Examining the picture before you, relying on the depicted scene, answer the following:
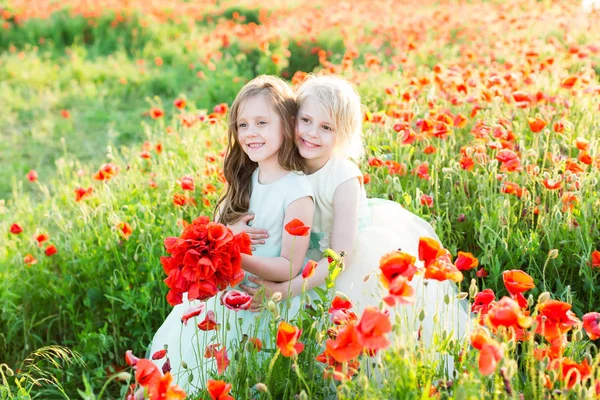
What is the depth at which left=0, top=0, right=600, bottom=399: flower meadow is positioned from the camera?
150 centimetres

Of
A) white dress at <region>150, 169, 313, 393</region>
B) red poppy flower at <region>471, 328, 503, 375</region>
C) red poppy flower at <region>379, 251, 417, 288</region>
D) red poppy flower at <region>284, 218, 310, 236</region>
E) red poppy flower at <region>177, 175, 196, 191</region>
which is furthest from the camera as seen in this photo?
red poppy flower at <region>177, 175, 196, 191</region>

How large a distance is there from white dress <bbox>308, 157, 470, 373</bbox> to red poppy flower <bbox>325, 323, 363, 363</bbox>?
31.3 inches

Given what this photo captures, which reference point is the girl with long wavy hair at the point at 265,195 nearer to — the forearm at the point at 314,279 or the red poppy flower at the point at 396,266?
the forearm at the point at 314,279

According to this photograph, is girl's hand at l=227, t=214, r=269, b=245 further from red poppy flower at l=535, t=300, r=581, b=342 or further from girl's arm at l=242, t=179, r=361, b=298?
red poppy flower at l=535, t=300, r=581, b=342

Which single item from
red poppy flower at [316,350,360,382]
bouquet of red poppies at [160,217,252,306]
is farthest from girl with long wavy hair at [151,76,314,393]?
red poppy flower at [316,350,360,382]

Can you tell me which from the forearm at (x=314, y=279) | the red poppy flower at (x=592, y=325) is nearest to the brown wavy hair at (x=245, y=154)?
the forearm at (x=314, y=279)

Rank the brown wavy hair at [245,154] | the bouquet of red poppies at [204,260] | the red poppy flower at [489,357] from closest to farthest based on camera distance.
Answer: the red poppy flower at [489,357]
the bouquet of red poppies at [204,260]
the brown wavy hair at [245,154]

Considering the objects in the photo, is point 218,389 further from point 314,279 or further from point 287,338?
point 314,279

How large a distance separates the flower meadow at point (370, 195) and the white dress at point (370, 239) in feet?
0.37

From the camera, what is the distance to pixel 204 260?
159 cm

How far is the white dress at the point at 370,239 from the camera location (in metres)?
2.23

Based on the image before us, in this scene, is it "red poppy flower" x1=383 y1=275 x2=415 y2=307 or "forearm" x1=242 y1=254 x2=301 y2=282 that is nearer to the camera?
"red poppy flower" x1=383 y1=275 x2=415 y2=307

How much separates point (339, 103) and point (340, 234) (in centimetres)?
49

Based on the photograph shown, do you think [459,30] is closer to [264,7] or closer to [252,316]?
[264,7]
